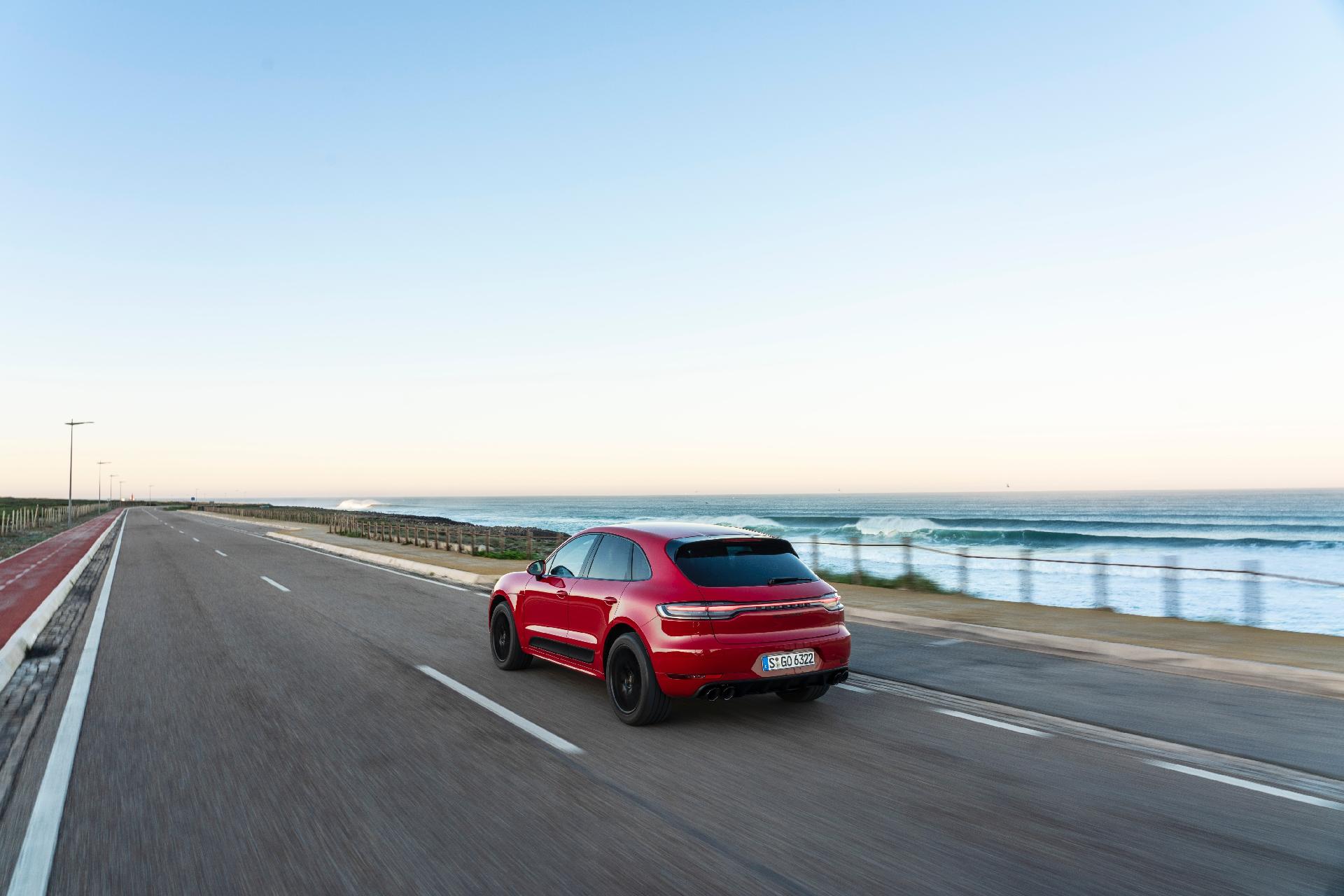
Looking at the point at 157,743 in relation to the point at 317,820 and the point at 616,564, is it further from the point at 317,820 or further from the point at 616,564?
the point at 616,564

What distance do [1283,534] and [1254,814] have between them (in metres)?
59.6

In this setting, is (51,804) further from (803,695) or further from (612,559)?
(803,695)

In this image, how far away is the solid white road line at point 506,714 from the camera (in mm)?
5875

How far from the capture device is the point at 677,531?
6965mm

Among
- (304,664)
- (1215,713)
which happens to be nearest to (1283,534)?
(1215,713)

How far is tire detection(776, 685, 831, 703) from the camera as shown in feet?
23.1

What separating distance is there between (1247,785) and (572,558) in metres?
5.32

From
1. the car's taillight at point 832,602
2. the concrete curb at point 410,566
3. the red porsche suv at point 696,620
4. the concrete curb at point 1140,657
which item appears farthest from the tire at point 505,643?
the concrete curb at point 410,566

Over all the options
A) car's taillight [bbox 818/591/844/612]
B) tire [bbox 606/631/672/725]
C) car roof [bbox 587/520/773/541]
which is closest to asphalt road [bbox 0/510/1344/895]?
tire [bbox 606/631/672/725]

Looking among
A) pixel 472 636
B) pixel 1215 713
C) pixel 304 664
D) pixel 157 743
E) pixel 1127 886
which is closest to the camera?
pixel 1127 886

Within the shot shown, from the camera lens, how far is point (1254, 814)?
448 centimetres

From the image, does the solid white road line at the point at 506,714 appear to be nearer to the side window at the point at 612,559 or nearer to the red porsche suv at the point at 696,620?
the red porsche suv at the point at 696,620

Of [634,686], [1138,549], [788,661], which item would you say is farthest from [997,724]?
[1138,549]

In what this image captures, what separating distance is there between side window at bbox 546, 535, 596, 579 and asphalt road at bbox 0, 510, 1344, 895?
1070 millimetres
